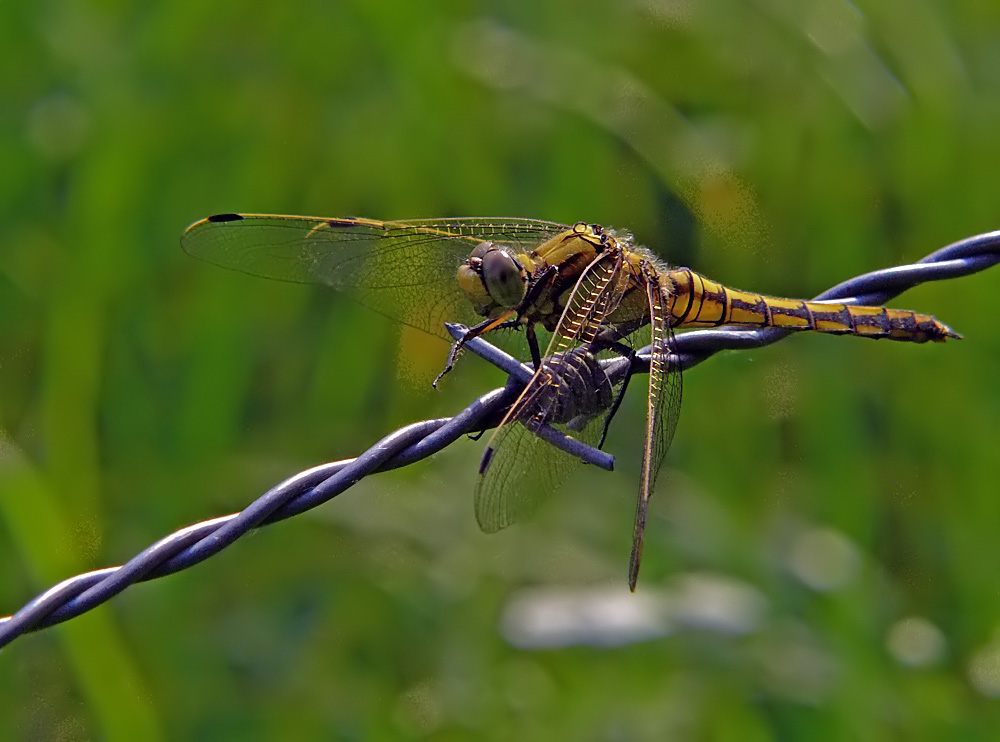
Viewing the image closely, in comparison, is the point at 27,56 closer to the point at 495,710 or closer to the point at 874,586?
the point at 495,710

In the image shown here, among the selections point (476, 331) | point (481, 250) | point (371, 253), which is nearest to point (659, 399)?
point (476, 331)

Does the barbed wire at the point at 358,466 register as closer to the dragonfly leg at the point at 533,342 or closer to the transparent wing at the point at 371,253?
the dragonfly leg at the point at 533,342

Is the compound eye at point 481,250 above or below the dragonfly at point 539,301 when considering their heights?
above

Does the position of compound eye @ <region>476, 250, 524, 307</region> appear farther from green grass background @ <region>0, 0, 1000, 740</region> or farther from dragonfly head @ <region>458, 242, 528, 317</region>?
green grass background @ <region>0, 0, 1000, 740</region>

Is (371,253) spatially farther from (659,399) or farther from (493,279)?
(659,399)

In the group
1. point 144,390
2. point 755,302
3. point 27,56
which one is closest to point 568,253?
point 755,302

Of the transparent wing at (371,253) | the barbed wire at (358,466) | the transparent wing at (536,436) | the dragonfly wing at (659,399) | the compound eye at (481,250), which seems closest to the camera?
the barbed wire at (358,466)

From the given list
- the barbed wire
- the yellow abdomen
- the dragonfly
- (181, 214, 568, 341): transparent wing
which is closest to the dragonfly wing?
the dragonfly

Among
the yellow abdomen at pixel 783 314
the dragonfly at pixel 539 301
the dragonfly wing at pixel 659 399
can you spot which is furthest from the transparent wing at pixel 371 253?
the dragonfly wing at pixel 659 399
